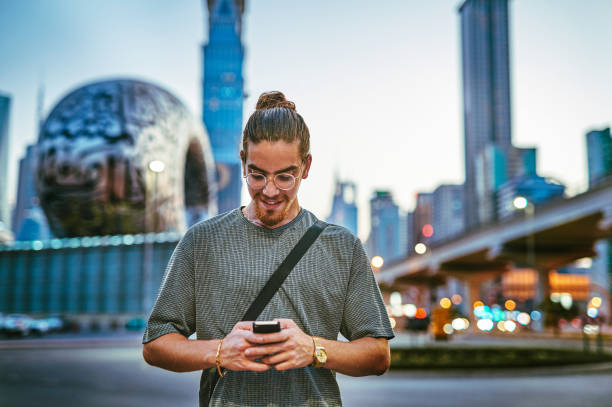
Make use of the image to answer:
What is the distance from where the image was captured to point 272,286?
98.4 inches

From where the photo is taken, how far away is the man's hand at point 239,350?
2.31 m

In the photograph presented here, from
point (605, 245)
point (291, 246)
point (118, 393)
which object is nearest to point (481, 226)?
point (118, 393)

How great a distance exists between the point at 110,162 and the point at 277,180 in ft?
185

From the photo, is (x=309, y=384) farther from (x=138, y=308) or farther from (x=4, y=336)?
(x=138, y=308)

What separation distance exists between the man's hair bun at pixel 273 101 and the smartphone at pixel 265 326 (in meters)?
0.89

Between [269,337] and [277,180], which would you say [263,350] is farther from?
[277,180]

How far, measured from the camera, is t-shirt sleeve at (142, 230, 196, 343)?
8.18 ft

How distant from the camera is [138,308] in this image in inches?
1881

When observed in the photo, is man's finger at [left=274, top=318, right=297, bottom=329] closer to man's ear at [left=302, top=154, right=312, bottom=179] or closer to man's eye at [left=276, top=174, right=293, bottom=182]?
man's eye at [left=276, top=174, right=293, bottom=182]

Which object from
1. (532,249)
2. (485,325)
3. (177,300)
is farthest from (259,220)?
(485,325)

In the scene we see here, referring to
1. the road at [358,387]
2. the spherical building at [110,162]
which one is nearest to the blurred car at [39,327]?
the spherical building at [110,162]

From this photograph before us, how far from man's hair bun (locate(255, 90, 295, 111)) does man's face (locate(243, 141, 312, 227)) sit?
0.21 m

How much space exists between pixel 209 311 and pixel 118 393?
12068mm

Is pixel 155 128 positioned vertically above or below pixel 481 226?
above
